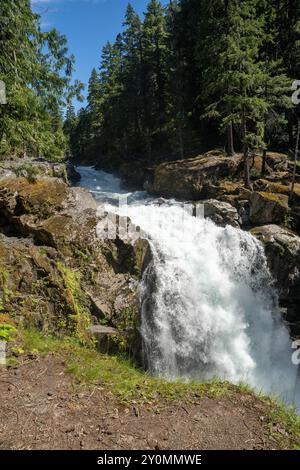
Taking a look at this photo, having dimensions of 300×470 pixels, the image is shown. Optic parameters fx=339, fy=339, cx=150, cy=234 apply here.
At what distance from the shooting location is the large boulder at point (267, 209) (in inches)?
669

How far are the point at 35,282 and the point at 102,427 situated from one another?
5309 mm

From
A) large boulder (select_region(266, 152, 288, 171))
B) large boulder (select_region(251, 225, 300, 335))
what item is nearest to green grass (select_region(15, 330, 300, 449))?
large boulder (select_region(251, 225, 300, 335))

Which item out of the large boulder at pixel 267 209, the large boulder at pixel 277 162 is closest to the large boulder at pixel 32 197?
the large boulder at pixel 267 209

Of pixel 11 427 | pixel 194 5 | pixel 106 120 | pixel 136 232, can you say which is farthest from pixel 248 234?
pixel 106 120

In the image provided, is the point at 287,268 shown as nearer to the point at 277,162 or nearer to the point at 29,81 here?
the point at 277,162

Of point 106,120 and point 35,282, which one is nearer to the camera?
point 35,282

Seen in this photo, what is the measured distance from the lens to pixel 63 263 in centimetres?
1098

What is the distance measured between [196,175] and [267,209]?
5.75 metres

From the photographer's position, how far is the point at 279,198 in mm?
17578

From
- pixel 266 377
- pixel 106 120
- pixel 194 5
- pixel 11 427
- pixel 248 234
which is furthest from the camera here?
pixel 106 120

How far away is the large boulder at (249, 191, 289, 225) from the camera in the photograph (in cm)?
1698

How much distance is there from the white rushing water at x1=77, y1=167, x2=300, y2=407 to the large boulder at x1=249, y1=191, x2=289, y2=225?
92.9 inches

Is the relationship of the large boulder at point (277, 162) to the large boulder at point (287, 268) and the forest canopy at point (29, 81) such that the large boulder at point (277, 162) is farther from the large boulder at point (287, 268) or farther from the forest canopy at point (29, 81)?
the forest canopy at point (29, 81)
